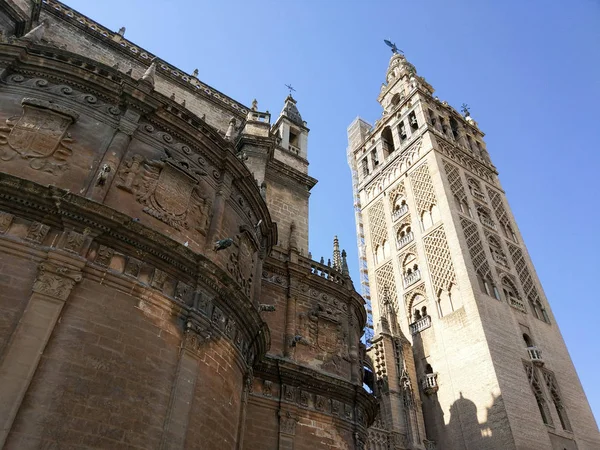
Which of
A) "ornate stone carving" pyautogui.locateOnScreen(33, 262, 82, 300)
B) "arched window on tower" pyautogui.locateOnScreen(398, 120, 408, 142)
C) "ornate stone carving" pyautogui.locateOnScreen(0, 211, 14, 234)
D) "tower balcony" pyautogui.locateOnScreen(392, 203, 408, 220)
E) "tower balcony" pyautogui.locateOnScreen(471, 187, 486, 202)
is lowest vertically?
"ornate stone carving" pyautogui.locateOnScreen(33, 262, 82, 300)

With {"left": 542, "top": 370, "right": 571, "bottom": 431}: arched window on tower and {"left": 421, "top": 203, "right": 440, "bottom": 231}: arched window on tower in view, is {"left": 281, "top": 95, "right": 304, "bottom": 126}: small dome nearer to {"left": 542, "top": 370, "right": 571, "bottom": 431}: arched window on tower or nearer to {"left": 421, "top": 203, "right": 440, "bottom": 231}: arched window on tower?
{"left": 421, "top": 203, "right": 440, "bottom": 231}: arched window on tower

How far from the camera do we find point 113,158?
35.6 feet

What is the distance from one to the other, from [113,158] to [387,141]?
33.8 m

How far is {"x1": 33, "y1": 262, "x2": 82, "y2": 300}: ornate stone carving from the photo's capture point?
843cm

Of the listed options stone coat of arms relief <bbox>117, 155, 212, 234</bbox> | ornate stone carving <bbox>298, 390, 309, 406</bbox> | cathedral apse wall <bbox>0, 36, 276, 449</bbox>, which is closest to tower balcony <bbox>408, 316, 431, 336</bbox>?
ornate stone carving <bbox>298, 390, 309, 406</bbox>

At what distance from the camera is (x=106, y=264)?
942 cm

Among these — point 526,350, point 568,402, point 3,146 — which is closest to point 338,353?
point 3,146

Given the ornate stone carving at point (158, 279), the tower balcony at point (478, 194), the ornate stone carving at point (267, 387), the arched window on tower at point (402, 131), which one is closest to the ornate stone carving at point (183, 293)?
the ornate stone carving at point (158, 279)

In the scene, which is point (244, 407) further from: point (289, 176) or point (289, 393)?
point (289, 176)

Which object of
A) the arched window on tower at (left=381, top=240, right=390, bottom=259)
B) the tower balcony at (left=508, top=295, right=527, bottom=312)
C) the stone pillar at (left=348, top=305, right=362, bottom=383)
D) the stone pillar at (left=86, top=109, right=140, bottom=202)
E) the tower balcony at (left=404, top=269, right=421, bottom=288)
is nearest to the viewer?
the stone pillar at (left=86, top=109, right=140, bottom=202)

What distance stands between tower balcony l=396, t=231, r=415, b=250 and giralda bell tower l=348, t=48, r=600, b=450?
3.6 inches

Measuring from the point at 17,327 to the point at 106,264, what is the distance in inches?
77.2

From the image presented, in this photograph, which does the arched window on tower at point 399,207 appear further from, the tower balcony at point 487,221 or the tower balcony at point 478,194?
the tower balcony at point 487,221

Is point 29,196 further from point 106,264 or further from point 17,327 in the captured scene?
point 17,327
